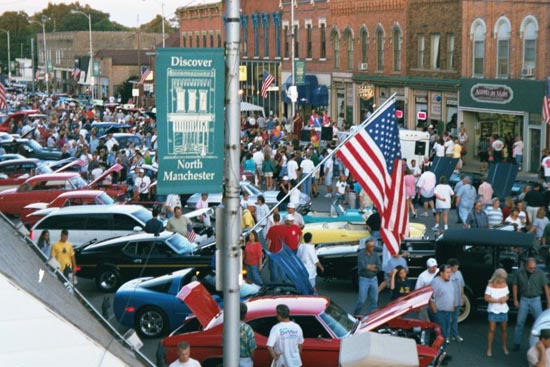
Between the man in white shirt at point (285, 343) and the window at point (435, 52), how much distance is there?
35.6m

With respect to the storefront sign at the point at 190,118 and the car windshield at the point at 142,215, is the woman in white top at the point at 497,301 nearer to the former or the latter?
the storefront sign at the point at 190,118

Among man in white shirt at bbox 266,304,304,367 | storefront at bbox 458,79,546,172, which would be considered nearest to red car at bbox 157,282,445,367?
man in white shirt at bbox 266,304,304,367

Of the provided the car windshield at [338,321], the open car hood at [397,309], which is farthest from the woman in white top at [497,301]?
the car windshield at [338,321]

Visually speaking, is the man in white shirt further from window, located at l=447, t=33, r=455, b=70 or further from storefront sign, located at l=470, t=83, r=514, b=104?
window, located at l=447, t=33, r=455, b=70

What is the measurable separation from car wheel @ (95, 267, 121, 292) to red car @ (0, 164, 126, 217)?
10.0 m

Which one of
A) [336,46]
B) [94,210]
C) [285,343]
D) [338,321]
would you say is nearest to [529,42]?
[336,46]

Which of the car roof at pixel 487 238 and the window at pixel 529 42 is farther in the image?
the window at pixel 529 42

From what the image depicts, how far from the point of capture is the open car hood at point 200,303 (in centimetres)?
1394

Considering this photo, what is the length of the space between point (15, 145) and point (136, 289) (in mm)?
28777

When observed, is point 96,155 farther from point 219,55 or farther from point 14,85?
point 14,85

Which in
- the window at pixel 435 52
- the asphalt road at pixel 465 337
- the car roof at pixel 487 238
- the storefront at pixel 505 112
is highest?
the window at pixel 435 52

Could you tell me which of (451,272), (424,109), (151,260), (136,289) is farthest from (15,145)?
(451,272)

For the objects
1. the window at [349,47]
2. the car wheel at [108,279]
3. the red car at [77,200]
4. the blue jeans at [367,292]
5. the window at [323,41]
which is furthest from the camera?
the window at [323,41]

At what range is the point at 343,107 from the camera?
5812 centimetres
